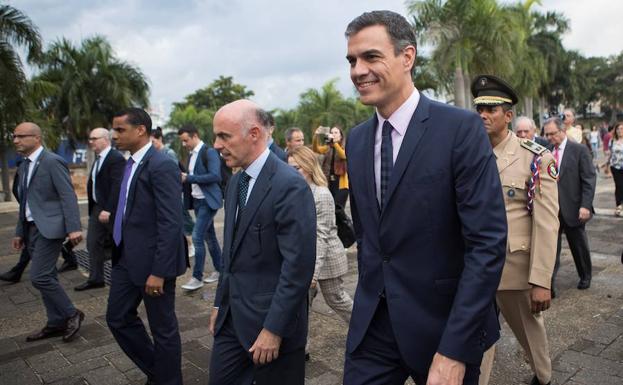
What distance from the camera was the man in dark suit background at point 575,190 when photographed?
5.31 meters

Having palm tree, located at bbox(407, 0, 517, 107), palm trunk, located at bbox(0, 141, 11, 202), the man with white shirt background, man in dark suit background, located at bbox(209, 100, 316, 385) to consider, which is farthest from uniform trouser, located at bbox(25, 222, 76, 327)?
palm tree, located at bbox(407, 0, 517, 107)

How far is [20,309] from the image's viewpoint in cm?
567

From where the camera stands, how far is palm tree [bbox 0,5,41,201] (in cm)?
1341

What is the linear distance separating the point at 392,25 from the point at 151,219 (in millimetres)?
2231

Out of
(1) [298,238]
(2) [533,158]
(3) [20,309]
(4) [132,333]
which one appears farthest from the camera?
(3) [20,309]

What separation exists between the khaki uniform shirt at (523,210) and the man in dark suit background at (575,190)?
2.47m

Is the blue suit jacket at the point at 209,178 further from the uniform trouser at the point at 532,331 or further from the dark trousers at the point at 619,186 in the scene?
the dark trousers at the point at 619,186

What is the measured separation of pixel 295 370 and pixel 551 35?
45.0m

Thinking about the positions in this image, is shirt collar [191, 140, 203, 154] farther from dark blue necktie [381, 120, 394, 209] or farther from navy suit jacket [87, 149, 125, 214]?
dark blue necktie [381, 120, 394, 209]

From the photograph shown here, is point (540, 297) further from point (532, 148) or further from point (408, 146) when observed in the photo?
point (408, 146)

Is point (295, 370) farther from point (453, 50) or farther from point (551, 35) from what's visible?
point (551, 35)

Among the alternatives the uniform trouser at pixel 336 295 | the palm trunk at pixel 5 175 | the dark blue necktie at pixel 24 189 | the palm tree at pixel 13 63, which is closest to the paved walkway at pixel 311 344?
the uniform trouser at pixel 336 295

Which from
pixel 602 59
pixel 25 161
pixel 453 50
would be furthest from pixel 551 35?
pixel 25 161

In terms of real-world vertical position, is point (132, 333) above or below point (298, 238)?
below
